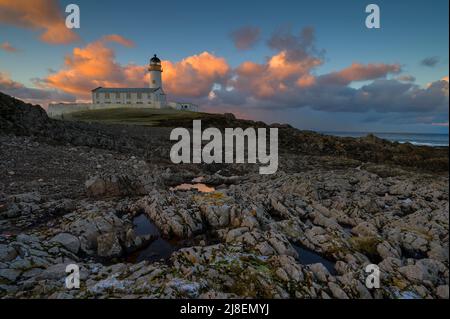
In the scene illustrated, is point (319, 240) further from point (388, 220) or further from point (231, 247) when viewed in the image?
point (388, 220)

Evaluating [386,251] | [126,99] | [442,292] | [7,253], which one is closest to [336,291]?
[442,292]

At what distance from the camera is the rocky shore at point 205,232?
10.4 meters

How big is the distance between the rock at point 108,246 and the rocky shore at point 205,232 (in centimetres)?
5

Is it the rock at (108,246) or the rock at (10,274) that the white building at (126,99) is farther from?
the rock at (10,274)

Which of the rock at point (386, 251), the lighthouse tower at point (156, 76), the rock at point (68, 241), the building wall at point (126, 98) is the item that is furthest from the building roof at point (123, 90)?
the rock at point (386, 251)

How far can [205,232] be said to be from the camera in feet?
53.3

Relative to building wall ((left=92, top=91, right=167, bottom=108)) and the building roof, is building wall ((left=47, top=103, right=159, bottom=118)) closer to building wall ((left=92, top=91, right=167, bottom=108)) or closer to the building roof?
building wall ((left=92, top=91, right=167, bottom=108))

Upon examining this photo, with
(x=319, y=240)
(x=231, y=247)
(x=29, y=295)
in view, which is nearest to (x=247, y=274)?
(x=231, y=247)

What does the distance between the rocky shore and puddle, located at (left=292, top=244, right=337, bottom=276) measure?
0.11 meters

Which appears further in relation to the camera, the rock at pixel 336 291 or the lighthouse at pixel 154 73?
the lighthouse at pixel 154 73

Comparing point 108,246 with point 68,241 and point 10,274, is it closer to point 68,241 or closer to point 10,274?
point 68,241

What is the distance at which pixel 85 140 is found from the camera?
123 feet

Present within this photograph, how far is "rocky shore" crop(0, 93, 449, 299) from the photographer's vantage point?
10430 millimetres

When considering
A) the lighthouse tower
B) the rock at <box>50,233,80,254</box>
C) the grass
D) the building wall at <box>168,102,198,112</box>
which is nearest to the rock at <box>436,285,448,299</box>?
the rock at <box>50,233,80,254</box>
